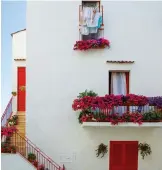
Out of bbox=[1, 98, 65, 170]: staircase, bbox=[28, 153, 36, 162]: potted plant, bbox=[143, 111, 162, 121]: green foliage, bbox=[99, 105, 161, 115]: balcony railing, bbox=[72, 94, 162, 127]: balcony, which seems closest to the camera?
bbox=[72, 94, 162, 127]: balcony

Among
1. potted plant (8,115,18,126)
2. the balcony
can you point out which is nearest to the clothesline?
the balcony

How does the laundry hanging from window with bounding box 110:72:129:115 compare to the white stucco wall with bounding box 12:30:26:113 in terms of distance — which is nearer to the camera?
the laundry hanging from window with bounding box 110:72:129:115

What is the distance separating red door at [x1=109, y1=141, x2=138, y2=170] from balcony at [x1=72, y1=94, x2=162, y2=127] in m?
1.53

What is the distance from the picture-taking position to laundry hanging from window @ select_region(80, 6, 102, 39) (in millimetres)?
14477

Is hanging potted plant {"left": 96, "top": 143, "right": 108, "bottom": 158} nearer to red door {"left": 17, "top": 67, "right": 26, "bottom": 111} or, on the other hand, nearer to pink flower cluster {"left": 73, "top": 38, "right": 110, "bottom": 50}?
pink flower cluster {"left": 73, "top": 38, "right": 110, "bottom": 50}

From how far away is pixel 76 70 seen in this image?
47.9 ft

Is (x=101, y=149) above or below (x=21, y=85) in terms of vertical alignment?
below

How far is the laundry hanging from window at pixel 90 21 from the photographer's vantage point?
14.5 m

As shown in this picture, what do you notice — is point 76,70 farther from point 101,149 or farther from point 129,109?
point 101,149


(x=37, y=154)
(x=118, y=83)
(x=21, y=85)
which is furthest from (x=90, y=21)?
(x=37, y=154)

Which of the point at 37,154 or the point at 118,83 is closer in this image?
the point at 37,154

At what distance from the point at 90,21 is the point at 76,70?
226 centimetres

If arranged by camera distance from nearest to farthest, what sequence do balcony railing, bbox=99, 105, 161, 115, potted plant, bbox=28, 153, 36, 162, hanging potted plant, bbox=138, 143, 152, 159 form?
balcony railing, bbox=99, 105, 161, 115 < potted plant, bbox=28, 153, 36, 162 < hanging potted plant, bbox=138, 143, 152, 159

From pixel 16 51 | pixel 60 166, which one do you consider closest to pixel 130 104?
pixel 60 166
